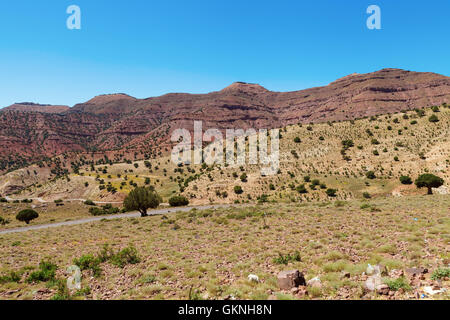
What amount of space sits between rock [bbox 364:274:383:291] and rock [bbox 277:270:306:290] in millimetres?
1875

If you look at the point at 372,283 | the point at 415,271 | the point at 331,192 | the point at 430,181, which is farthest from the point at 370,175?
the point at 372,283

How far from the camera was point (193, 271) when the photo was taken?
9859mm

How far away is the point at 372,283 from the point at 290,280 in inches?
95.4

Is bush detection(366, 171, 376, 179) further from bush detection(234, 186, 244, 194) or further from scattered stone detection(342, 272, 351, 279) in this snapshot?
scattered stone detection(342, 272, 351, 279)

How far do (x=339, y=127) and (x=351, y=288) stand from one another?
77.8m

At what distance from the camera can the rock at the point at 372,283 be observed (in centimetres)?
681

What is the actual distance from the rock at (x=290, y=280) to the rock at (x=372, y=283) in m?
1.88

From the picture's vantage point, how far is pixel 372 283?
6996mm

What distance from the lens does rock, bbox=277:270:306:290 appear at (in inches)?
301

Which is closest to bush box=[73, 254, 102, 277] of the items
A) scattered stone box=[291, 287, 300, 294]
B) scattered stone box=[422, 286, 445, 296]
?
scattered stone box=[291, 287, 300, 294]

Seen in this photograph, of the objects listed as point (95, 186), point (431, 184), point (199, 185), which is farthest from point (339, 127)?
point (95, 186)

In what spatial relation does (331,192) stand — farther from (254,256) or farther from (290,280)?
(290,280)
